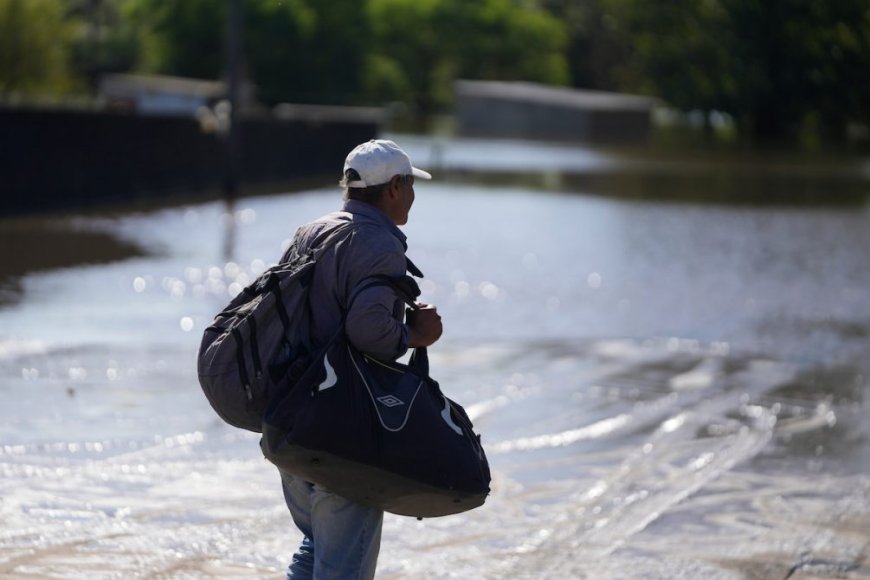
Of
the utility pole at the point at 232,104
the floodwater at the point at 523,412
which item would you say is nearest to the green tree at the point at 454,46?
the utility pole at the point at 232,104

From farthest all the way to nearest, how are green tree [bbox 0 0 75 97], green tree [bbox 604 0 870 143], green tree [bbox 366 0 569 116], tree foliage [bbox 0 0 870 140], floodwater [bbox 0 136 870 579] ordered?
1. green tree [bbox 366 0 569 116]
2. green tree [bbox 604 0 870 143]
3. tree foliage [bbox 0 0 870 140]
4. green tree [bbox 0 0 75 97]
5. floodwater [bbox 0 136 870 579]

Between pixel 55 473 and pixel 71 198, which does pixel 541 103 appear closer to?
pixel 71 198

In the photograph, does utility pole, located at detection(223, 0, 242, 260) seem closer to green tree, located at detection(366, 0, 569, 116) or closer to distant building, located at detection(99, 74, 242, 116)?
distant building, located at detection(99, 74, 242, 116)

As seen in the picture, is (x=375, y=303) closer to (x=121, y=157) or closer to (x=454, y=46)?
(x=121, y=157)

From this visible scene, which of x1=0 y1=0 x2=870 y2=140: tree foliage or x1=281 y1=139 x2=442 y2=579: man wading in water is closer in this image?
x1=281 y1=139 x2=442 y2=579: man wading in water

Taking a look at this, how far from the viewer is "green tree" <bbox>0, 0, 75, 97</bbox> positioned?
32.1 metres

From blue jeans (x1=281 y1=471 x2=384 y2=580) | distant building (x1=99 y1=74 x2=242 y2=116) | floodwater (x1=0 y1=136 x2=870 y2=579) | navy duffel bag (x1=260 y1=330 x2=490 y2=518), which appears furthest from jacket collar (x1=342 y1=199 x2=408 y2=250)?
distant building (x1=99 y1=74 x2=242 y2=116)

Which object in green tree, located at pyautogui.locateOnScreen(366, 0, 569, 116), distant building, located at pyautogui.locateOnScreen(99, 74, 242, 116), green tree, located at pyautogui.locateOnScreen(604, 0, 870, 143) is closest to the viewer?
green tree, located at pyautogui.locateOnScreen(604, 0, 870, 143)

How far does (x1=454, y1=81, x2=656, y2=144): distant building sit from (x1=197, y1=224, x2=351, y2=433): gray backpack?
6030 cm

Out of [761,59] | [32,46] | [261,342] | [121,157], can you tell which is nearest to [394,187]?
[261,342]

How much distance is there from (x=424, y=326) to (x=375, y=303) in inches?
9.8

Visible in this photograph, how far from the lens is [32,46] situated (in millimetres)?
32656

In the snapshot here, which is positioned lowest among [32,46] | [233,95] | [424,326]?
[424,326]

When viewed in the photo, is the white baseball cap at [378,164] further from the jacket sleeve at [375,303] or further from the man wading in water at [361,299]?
the jacket sleeve at [375,303]
